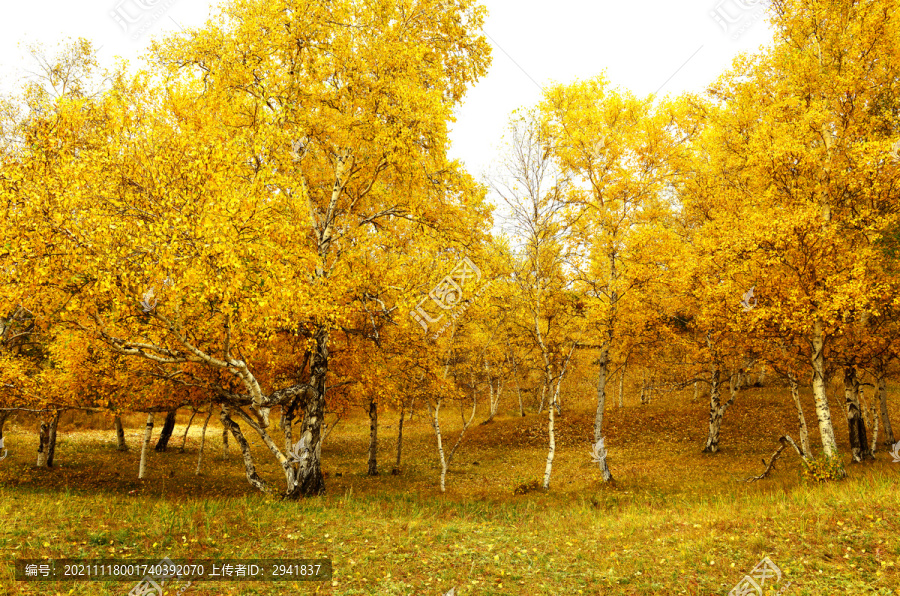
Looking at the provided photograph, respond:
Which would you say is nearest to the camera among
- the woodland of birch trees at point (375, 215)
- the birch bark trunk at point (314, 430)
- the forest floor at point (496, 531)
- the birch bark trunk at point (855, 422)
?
the forest floor at point (496, 531)

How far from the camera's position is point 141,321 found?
1030 centimetres

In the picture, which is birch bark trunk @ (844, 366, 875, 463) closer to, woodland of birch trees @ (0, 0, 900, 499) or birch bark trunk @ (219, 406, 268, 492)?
woodland of birch trees @ (0, 0, 900, 499)

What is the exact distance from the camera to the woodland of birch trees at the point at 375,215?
29.5 feet

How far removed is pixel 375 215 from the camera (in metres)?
13.3

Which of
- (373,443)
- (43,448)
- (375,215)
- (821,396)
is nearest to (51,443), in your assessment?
(43,448)

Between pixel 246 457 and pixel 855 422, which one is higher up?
pixel 855 422

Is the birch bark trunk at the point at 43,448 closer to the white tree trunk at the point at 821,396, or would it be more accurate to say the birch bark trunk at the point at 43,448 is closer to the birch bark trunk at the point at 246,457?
the birch bark trunk at the point at 246,457

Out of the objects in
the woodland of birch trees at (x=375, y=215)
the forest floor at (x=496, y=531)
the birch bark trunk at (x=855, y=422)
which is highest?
the woodland of birch trees at (x=375, y=215)

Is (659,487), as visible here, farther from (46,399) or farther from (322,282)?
(46,399)

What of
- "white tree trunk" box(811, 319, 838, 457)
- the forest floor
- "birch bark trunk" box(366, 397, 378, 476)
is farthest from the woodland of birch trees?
"birch bark trunk" box(366, 397, 378, 476)

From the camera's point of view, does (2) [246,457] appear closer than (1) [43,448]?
Yes

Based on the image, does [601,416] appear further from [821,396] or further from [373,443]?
[373,443]

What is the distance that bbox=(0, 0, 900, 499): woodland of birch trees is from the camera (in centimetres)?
898

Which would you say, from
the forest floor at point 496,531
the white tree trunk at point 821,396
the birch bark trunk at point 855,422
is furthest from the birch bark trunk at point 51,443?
the birch bark trunk at point 855,422
